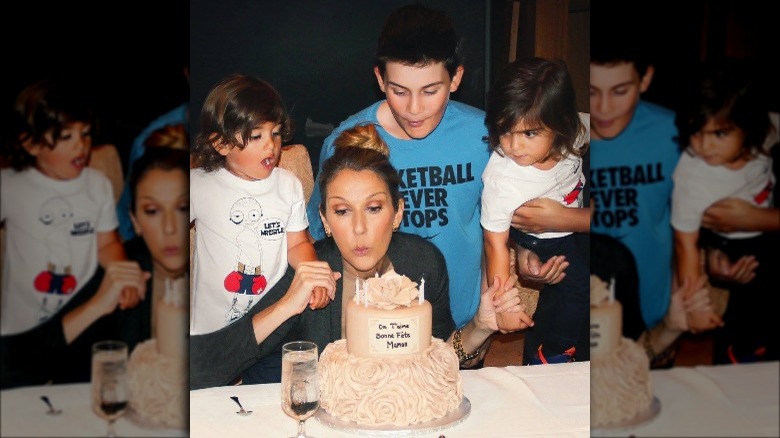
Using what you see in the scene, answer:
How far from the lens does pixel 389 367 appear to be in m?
2.36

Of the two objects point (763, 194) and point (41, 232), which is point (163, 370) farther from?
point (763, 194)

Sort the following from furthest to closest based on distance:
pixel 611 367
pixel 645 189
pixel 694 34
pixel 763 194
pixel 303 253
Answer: pixel 303 253
pixel 763 194
pixel 645 189
pixel 694 34
pixel 611 367

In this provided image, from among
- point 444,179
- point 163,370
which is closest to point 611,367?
point 163,370

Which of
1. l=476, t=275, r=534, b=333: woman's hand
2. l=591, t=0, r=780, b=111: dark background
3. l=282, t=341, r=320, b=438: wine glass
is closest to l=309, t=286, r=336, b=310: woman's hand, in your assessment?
l=476, t=275, r=534, b=333: woman's hand

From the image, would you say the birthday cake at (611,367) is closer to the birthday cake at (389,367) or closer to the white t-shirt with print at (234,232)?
the birthday cake at (389,367)

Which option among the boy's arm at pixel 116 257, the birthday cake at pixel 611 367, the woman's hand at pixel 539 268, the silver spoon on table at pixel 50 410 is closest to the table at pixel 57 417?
the silver spoon on table at pixel 50 410

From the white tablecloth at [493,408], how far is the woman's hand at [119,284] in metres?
0.40

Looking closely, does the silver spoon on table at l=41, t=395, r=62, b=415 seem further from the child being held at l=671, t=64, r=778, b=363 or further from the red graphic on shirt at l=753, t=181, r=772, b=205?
the red graphic on shirt at l=753, t=181, r=772, b=205

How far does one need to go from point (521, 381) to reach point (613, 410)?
1236 mm

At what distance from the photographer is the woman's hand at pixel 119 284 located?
2209mm

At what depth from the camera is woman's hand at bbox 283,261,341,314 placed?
307 centimetres

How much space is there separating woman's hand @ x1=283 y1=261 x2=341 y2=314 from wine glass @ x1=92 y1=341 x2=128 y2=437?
1.20 m

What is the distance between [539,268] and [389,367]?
1.08 m

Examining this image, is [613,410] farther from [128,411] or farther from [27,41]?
[27,41]
